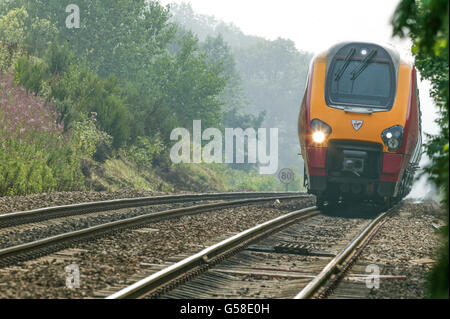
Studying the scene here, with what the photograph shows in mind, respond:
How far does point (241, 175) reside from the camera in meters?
44.7

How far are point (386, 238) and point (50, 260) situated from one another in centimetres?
596

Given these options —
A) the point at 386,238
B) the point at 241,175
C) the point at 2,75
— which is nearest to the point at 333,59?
the point at 386,238

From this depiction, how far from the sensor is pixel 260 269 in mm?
7789

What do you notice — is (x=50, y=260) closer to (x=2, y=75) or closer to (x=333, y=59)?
(x=333, y=59)

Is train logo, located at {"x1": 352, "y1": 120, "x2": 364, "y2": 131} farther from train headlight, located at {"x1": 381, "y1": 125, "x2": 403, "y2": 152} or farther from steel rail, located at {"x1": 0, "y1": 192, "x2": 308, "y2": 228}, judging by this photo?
steel rail, located at {"x1": 0, "y1": 192, "x2": 308, "y2": 228}

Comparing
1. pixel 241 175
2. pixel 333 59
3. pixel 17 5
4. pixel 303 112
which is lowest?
pixel 241 175

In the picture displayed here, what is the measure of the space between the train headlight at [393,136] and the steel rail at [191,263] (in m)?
3.28

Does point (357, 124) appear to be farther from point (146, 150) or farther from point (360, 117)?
point (146, 150)

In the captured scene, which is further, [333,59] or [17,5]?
[17,5]

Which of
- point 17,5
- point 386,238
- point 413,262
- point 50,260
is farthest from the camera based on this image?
point 17,5

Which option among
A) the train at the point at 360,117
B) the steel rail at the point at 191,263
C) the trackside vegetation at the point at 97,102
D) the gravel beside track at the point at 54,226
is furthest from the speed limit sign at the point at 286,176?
the steel rail at the point at 191,263

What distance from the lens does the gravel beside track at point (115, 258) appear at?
6.11 metres

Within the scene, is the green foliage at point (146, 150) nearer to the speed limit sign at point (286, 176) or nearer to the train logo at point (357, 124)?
the speed limit sign at point (286, 176)

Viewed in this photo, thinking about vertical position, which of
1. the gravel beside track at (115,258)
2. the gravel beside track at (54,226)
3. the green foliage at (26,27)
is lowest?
the gravel beside track at (115,258)
